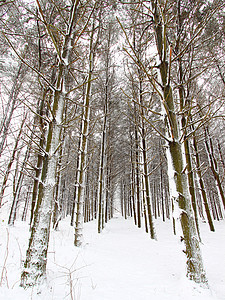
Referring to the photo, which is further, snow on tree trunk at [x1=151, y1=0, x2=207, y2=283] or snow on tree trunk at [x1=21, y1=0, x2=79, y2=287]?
snow on tree trunk at [x1=151, y1=0, x2=207, y2=283]

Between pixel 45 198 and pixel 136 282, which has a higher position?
pixel 45 198

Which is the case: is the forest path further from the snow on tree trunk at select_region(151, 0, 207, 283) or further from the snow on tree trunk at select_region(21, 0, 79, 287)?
the snow on tree trunk at select_region(21, 0, 79, 287)

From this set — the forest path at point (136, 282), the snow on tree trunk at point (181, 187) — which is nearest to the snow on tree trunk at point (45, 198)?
the forest path at point (136, 282)

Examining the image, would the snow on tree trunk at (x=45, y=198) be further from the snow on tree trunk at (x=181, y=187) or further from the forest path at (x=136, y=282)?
the snow on tree trunk at (x=181, y=187)

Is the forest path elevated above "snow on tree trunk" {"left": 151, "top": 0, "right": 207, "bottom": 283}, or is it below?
below

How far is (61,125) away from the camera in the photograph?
2.06 meters

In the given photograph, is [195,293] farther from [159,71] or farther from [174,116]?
[159,71]

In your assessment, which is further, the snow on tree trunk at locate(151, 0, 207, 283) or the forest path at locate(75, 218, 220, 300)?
the snow on tree trunk at locate(151, 0, 207, 283)

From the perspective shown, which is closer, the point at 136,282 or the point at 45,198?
the point at 45,198

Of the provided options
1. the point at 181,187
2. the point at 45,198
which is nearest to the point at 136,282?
the point at 181,187

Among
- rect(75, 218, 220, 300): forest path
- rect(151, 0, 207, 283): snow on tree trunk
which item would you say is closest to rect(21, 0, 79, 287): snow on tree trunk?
rect(75, 218, 220, 300): forest path

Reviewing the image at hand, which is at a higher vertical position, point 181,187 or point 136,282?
point 181,187

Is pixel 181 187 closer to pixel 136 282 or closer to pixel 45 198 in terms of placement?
pixel 136 282

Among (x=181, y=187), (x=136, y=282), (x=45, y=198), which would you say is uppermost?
(x=181, y=187)
